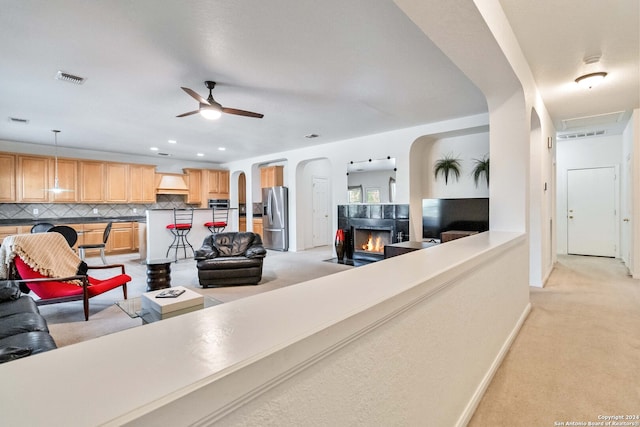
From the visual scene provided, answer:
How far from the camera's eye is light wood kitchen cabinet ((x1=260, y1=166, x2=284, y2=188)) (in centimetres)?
838

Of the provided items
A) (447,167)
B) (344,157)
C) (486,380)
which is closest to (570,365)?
(486,380)

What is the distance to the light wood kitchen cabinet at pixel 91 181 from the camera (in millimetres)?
7219

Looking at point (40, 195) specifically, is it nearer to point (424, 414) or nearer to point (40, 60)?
point (40, 60)

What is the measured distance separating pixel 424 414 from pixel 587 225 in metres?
7.21

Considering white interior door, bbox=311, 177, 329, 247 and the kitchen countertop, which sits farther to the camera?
white interior door, bbox=311, 177, 329, 247

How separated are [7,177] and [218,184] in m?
4.47

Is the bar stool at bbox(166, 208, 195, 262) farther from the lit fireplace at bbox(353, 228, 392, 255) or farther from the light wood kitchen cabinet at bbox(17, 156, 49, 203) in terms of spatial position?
the lit fireplace at bbox(353, 228, 392, 255)

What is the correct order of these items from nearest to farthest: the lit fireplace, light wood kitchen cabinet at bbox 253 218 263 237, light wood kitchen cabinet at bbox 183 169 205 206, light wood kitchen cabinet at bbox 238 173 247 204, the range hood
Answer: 1. the lit fireplace
2. the range hood
3. light wood kitchen cabinet at bbox 253 218 263 237
4. light wood kitchen cabinet at bbox 183 169 205 206
5. light wood kitchen cabinet at bbox 238 173 247 204

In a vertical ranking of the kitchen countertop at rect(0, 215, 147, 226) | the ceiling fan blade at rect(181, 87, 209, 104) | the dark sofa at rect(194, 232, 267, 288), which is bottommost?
the dark sofa at rect(194, 232, 267, 288)

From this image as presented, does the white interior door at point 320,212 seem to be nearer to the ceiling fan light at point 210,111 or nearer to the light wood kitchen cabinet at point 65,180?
the ceiling fan light at point 210,111

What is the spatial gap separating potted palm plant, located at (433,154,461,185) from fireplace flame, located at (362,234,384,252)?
64.3 inches

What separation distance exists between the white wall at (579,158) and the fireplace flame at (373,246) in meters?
4.00

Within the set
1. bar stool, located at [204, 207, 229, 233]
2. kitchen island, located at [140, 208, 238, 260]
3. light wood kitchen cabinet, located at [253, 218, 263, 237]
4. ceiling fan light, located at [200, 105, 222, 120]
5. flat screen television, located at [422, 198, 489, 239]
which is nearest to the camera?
ceiling fan light, located at [200, 105, 222, 120]

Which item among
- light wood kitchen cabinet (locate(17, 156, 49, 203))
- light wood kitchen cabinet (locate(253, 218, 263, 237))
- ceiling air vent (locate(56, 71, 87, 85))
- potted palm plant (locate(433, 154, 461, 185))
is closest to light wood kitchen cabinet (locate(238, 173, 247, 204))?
light wood kitchen cabinet (locate(253, 218, 263, 237))
